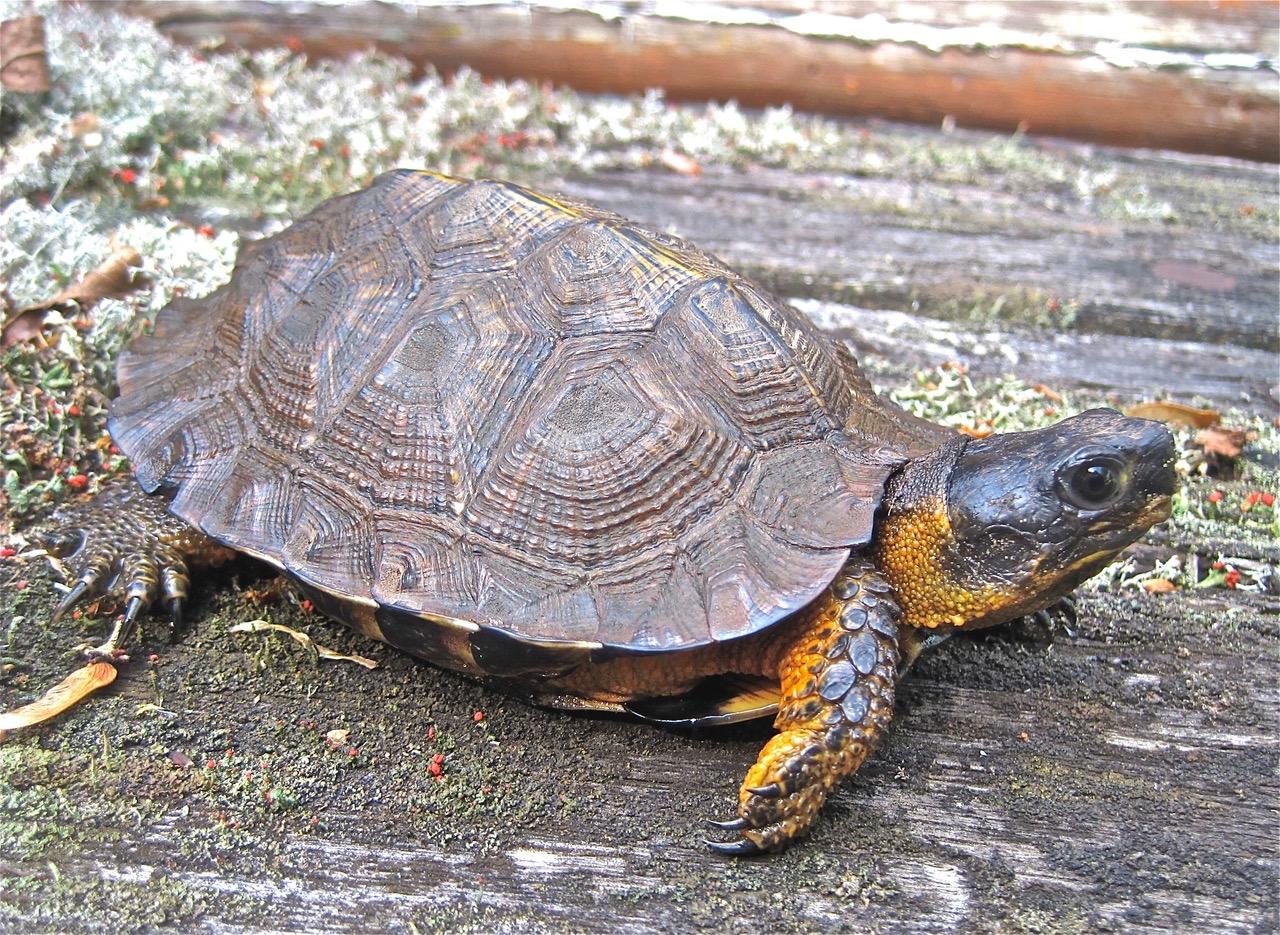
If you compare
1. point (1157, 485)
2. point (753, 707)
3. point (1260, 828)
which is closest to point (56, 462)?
point (753, 707)

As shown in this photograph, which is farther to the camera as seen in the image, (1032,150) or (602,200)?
(1032,150)

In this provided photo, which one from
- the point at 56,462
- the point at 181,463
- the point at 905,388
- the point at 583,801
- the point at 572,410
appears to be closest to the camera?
the point at 583,801

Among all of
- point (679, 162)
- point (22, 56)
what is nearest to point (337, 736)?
point (679, 162)

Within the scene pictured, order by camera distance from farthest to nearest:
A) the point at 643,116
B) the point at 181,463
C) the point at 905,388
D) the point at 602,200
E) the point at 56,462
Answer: the point at 643,116 < the point at 602,200 < the point at 905,388 < the point at 56,462 < the point at 181,463

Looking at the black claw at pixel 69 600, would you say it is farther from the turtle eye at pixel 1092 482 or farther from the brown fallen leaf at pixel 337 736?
the turtle eye at pixel 1092 482

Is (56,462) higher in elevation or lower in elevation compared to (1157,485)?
lower

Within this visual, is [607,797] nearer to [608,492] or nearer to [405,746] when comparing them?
[405,746]

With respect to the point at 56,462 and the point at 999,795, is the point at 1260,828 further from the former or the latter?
the point at 56,462
